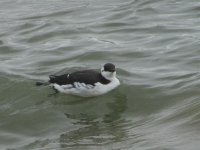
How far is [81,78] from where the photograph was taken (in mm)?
12109

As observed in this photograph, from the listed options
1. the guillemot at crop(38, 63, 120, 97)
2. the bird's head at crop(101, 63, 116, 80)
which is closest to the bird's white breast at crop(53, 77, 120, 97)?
the guillemot at crop(38, 63, 120, 97)

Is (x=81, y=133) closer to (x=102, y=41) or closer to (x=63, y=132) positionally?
(x=63, y=132)

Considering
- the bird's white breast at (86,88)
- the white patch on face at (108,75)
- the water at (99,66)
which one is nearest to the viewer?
the water at (99,66)

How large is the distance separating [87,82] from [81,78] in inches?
5.8

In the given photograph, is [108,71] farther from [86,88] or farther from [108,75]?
[86,88]

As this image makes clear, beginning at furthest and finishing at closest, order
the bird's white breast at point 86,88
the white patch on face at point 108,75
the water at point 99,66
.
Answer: the white patch on face at point 108,75, the bird's white breast at point 86,88, the water at point 99,66

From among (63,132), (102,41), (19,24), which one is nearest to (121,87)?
(63,132)

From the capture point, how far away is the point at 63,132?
1047cm

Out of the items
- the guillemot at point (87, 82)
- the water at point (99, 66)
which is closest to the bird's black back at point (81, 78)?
the guillemot at point (87, 82)

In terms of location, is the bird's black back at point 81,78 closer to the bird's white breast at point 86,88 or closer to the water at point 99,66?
the bird's white breast at point 86,88

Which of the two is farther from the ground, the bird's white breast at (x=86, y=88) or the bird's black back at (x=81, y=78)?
the bird's black back at (x=81, y=78)

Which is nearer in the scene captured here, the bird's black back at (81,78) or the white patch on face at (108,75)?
the bird's black back at (81,78)

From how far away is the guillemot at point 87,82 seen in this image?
12.1 meters

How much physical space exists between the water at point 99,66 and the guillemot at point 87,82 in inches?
7.7
